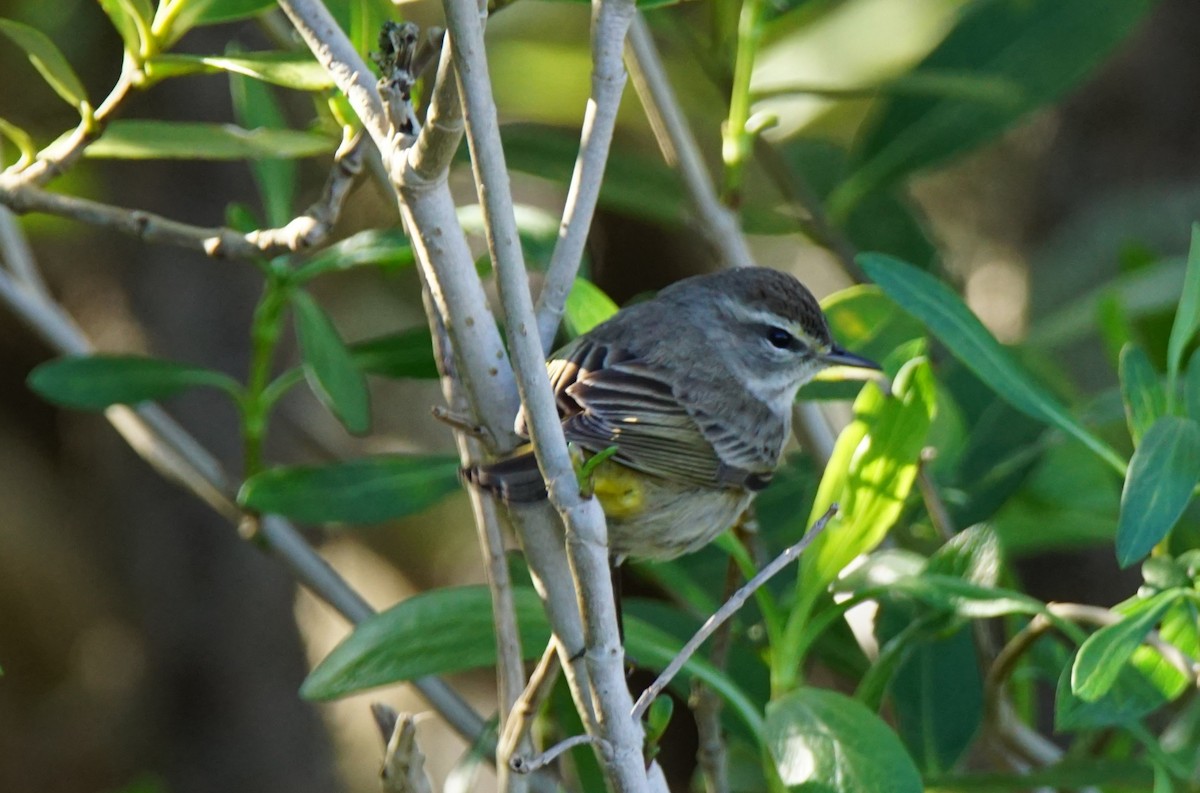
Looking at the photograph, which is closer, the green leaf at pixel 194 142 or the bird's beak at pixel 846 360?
the green leaf at pixel 194 142

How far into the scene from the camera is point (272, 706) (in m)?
3.33

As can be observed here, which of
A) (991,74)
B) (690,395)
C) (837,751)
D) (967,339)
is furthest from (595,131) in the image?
(991,74)

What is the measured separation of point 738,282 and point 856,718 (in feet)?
3.44

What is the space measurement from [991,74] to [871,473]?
1.22m

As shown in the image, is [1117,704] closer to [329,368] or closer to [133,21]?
[329,368]

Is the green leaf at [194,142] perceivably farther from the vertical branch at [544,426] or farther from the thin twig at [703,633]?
the thin twig at [703,633]

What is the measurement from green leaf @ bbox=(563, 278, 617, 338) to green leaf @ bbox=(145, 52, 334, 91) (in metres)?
0.51

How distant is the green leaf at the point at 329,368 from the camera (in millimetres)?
2023

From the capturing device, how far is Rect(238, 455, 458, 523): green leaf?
200 centimetres

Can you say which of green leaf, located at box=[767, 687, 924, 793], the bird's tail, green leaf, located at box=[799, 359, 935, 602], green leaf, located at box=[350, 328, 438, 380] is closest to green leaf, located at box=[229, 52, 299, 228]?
green leaf, located at box=[350, 328, 438, 380]

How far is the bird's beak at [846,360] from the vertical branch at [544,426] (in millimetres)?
1043

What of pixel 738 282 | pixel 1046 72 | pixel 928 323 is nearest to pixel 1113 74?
pixel 1046 72

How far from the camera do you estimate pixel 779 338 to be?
2.57m

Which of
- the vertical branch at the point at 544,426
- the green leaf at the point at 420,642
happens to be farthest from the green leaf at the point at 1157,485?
the green leaf at the point at 420,642
